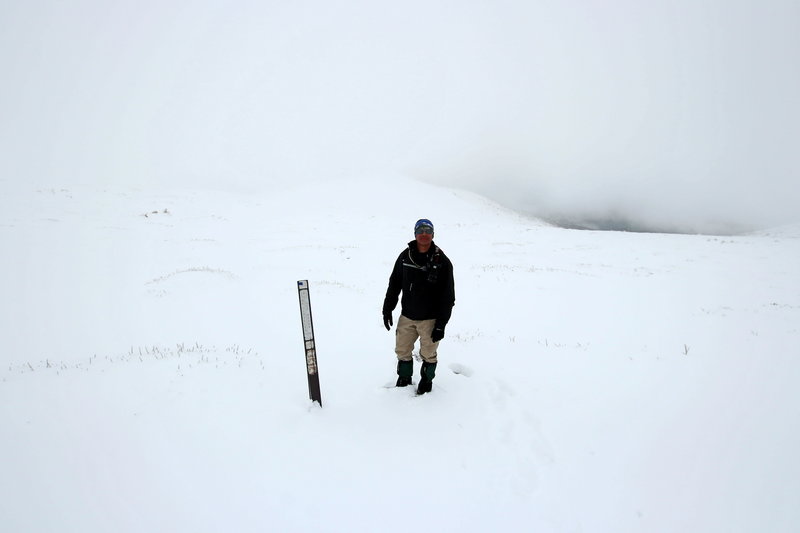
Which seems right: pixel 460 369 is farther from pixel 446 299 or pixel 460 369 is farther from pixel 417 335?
pixel 446 299

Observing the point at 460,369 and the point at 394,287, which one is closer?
the point at 394,287

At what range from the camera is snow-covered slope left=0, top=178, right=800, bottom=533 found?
391 centimetres

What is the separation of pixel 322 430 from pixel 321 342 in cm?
435

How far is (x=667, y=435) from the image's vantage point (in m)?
5.34

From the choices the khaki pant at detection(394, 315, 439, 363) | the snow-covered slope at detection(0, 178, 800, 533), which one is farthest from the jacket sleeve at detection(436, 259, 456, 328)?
the snow-covered slope at detection(0, 178, 800, 533)

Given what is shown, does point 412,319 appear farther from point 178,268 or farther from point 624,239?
point 624,239

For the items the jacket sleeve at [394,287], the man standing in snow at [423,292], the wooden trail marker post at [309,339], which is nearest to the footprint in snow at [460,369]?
the man standing in snow at [423,292]

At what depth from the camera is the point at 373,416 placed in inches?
222

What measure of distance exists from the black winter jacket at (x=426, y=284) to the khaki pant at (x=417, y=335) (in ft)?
0.62

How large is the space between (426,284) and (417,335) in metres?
1.08

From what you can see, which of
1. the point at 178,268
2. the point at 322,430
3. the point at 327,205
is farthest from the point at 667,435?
the point at 327,205

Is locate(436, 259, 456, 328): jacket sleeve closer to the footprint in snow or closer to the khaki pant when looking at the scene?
the khaki pant

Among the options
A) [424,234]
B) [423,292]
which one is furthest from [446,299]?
[424,234]

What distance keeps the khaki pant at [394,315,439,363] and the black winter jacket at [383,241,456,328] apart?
0.62 feet
